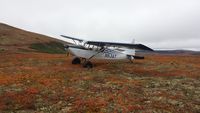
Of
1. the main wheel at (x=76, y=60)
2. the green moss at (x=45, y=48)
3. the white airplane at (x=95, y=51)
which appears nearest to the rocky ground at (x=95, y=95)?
the white airplane at (x=95, y=51)

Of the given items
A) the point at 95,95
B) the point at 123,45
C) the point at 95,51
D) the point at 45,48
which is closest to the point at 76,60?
the point at 95,51

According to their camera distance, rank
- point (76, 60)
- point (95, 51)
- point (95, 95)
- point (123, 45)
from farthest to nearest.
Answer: point (76, 60), point (95, 51), point (123, 45), point (95, 95)

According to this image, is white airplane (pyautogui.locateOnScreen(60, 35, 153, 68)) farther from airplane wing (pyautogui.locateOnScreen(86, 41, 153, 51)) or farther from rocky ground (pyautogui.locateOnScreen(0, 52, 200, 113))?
rocky ground (pyautogui.locateOnScreen(0, 52, 200, 113))

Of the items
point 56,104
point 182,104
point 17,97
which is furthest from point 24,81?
point 182,104

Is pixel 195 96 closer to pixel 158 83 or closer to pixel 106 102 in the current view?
pixel 158 83

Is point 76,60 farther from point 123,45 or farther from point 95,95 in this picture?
point 95,95

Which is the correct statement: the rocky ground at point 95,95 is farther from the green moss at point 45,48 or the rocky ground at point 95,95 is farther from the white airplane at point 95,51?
the green moss at point 45,48

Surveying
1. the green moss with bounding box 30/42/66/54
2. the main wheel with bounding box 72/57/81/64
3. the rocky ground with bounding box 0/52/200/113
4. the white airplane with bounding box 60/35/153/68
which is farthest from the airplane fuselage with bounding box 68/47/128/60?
the green moss with bounding box 30/42/66/54

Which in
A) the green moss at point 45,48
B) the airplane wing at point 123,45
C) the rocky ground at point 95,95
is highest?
the airplane wing at point 123,45

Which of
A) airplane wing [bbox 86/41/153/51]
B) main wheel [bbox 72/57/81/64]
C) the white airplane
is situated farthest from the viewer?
main wheel [bbox 72/57/81/64]

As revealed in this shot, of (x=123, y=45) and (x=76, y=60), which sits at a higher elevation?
(x=123, y=45)

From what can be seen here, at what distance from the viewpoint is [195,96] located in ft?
69.9

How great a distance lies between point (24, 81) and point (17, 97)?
19.9 ft

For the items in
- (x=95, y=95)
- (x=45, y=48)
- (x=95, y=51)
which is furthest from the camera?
(x=45, y=48)
